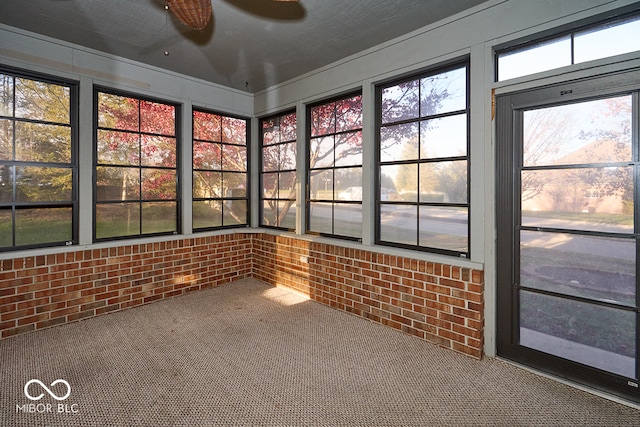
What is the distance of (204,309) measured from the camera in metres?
3.60

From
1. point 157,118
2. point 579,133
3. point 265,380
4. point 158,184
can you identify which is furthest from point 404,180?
point 157,118

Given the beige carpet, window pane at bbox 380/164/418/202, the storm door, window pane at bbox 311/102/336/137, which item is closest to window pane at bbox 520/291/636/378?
the storm door

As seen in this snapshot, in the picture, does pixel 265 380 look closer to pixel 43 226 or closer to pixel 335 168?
pixel 335 168

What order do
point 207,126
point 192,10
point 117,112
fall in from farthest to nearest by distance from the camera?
point 207,126
point 117,112
point 192,10

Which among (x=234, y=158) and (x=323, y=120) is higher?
(x=323, y=120)

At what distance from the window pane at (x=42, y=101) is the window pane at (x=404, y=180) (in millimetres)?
3280

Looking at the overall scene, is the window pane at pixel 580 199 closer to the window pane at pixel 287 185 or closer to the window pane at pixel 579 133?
the window pane at pixel 579 133

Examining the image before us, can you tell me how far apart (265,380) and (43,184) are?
286cm

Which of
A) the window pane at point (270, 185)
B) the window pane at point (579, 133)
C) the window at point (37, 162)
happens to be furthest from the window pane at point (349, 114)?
the window at point (37, 162)

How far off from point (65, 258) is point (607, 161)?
4.60m

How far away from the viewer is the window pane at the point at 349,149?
354cm

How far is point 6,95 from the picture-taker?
2.92 m

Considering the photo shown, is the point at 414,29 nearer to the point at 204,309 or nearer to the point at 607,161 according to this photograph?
the point at 607,161

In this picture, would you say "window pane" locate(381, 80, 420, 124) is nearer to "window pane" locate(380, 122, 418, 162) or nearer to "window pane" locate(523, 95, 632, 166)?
"window pane" locate(380, 122, 418, 162)
